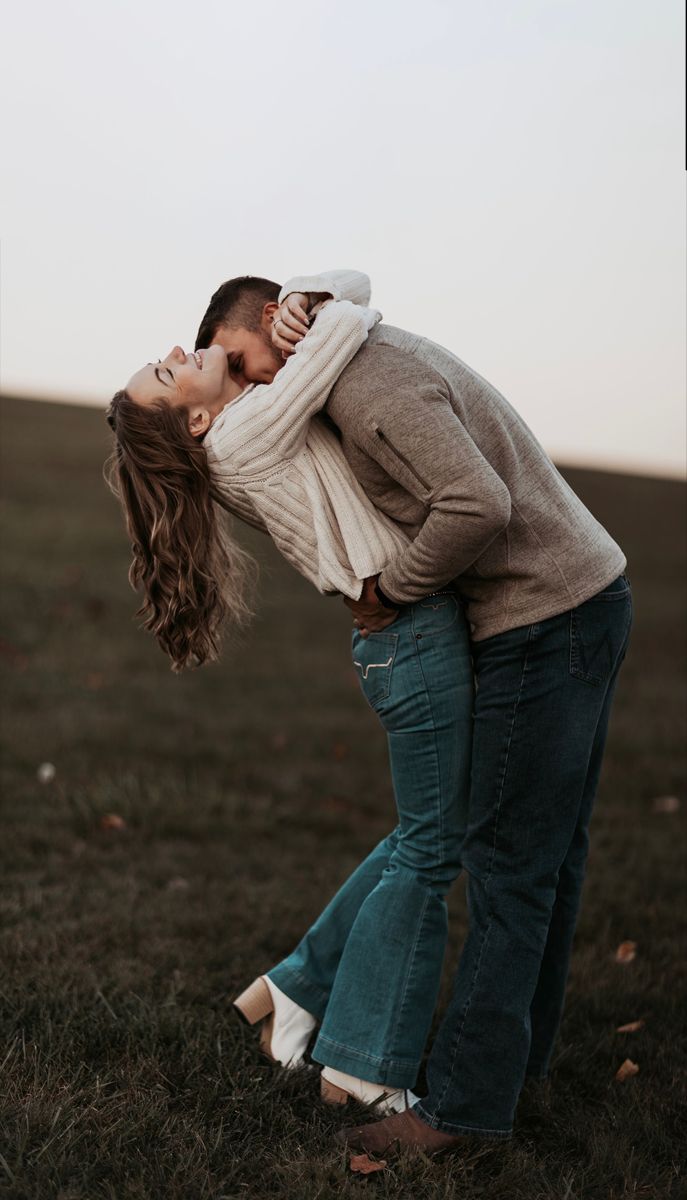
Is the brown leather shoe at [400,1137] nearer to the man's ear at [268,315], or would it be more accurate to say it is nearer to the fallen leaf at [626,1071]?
the fallen leaf at [626,1071]

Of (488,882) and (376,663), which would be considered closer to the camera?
(488,882)

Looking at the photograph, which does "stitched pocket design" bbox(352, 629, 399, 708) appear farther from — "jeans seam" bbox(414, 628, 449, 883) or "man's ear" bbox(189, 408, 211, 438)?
"man's ear" bbox(189, 408, 211, 438)

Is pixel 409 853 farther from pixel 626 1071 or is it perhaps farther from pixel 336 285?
pixel 336 285

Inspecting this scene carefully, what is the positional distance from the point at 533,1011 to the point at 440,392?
173cm

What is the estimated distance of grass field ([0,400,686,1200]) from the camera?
2.67 metres

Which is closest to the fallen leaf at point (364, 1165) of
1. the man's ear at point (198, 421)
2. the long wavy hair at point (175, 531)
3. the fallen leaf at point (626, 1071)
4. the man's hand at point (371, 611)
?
the fallen leaf at point (626, 1071)

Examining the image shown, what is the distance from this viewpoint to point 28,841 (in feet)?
16.9

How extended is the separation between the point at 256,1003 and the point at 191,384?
5.52ft

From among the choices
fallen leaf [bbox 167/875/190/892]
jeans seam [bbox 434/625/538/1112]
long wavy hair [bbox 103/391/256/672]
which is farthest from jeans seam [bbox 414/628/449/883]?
fallen leaf [bbox 167/875/190/892]

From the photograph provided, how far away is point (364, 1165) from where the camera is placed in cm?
266

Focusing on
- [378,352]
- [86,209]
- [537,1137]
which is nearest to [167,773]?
[86,209]

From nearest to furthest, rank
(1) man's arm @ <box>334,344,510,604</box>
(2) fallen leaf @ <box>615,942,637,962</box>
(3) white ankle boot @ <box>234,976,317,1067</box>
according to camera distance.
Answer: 1. (1) man's arm @ <box>334,344,510,604</box>
2. (3) white ankle boot @ <box>234,976,317,1067</box>
3. (2) fallen leaf @ <box>615,942,637,962</box>

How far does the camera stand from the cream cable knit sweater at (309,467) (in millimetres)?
2688

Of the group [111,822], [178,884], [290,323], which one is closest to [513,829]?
[290,323]
